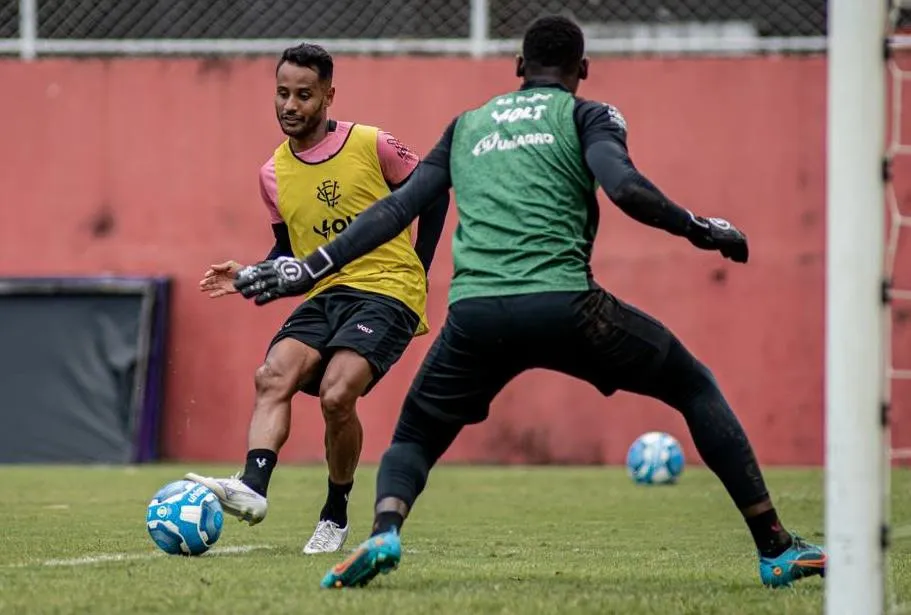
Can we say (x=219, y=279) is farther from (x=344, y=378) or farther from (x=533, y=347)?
(x=533, y=347)

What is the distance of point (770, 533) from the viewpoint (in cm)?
525

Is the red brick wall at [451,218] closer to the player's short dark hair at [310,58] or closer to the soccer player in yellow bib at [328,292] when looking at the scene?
the soccer player in yellow bib at [328,292]

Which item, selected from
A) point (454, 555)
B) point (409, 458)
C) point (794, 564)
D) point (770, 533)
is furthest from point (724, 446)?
point (454, 555)

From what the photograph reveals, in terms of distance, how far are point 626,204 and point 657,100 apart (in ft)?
32.5

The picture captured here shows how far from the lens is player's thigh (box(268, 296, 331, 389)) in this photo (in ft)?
22.2

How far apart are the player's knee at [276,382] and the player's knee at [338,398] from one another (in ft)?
0.47

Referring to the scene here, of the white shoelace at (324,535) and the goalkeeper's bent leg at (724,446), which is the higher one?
the goalkeeper's bent leg at (724,446)

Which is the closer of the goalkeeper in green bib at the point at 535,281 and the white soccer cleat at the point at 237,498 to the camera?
the goalkeeper in green bib at the point at 535,281

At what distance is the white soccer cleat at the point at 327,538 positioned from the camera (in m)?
6.71

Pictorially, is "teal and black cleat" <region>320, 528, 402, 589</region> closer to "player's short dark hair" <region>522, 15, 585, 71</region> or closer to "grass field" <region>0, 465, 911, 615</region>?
"grass field" <region>0, 465, 911, 615</region>

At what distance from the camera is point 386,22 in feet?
49.3

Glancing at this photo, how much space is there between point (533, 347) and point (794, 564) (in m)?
1.08

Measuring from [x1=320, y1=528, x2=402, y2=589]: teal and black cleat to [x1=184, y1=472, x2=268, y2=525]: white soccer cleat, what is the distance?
4.59 ft

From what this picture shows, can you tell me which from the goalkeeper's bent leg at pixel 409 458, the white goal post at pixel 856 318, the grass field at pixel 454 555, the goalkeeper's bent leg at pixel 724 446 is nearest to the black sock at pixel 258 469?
the grass field at pixel 454 555
